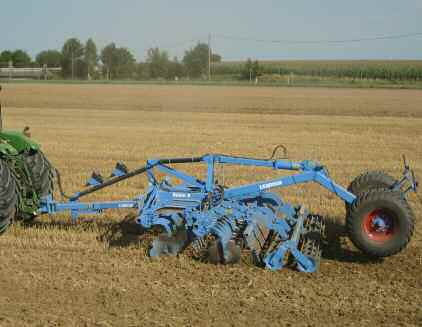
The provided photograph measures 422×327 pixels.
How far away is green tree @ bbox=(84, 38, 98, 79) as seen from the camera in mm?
75938

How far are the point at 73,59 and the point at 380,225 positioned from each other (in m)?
73.4

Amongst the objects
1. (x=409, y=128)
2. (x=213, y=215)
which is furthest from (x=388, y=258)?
(x=409, y=128)

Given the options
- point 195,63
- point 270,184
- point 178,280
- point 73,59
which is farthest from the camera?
point 195,63

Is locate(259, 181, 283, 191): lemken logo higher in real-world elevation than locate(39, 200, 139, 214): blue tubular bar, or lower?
higher

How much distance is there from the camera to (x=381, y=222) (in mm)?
5945

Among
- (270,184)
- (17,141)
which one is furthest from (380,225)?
(17,141)

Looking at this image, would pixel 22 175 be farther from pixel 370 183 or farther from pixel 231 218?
pixel 370 183

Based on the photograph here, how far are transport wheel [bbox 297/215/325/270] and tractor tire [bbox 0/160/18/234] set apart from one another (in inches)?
117

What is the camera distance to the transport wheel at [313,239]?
5.89m

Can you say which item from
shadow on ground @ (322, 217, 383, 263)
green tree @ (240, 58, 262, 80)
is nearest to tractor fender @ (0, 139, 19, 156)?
shadow on ground @ (322, 217, 383, 263)

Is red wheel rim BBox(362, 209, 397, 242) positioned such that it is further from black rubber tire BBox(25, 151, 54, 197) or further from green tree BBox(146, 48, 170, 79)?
green tree BBox(146, 48, 170, 79)

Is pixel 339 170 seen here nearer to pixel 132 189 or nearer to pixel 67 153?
pixel 132 189

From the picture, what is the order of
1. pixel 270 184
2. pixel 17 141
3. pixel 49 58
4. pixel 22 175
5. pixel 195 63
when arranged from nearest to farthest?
pixel 270 184, pixel 22 175, pixel 17 141, pixel 195 63, pixel 49 58

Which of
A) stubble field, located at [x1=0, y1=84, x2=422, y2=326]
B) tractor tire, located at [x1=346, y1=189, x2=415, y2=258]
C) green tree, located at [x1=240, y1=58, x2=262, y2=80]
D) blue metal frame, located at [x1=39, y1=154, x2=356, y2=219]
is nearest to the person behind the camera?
stubble field, located at [x1=0, y1=84, x2=422, y2=326]
